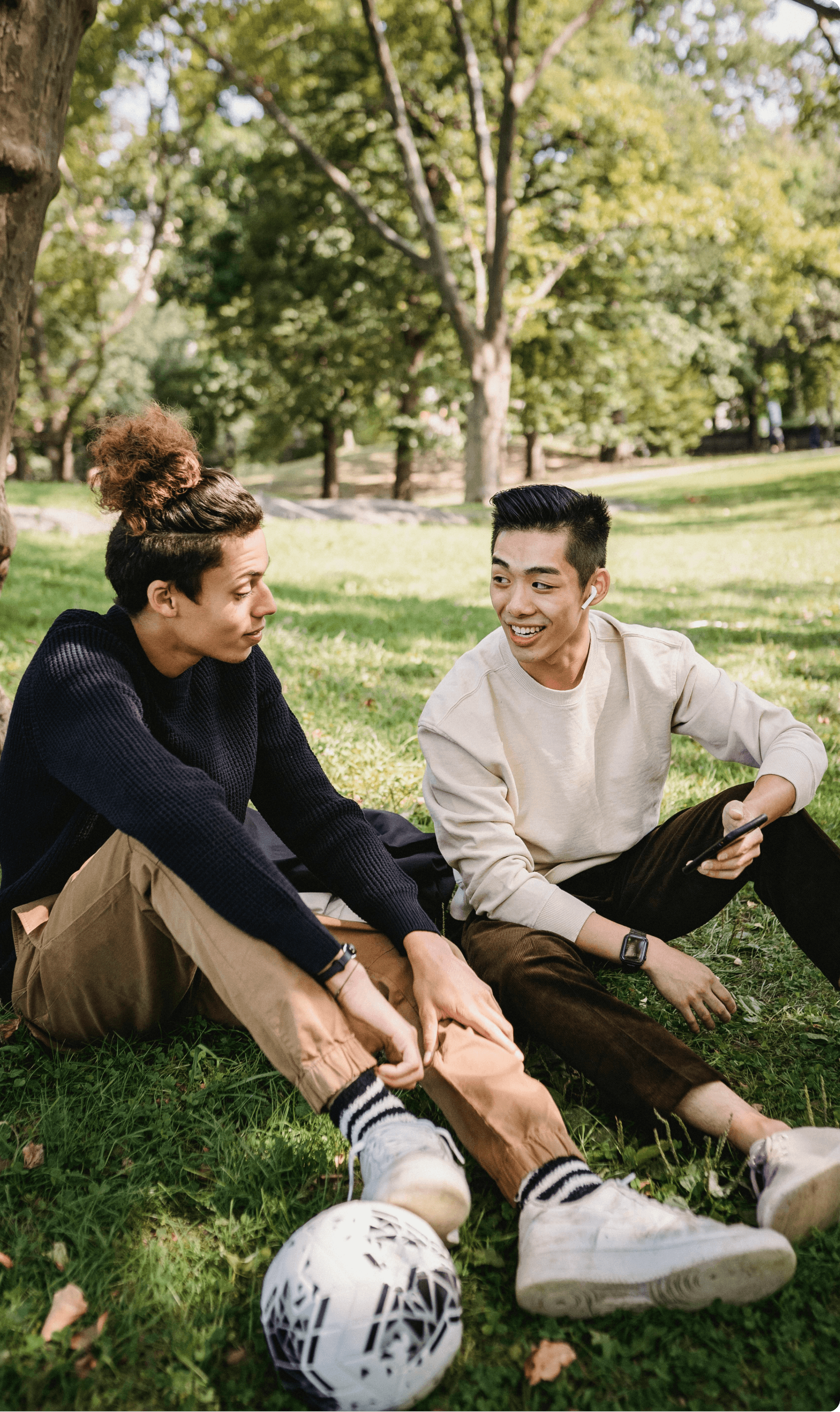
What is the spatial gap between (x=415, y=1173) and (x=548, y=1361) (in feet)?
1.45

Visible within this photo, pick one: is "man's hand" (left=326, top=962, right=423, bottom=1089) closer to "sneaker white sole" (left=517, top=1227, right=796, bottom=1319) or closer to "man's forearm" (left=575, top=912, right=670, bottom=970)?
"sneaker white sole" (left=517, top=1227, right=796, bottom=1319)

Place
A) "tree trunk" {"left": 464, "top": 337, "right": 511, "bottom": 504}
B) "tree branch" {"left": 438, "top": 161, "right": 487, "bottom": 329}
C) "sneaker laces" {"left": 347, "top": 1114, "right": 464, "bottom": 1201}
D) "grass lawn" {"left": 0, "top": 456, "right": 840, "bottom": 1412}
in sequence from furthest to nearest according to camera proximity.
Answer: "tree branch" {"left": 438, "top": 161, "right": 487, "bottom": 329} < "tree trunk" {"left": 464, "top": 337, "right": 511, "bottom": 504} < "sneaker laces" {"left": 347, "top": 1114, "right": 464, "bottom": 1201} < "grass lawn" {"left": 0, "top": 456, "right": 840, "bottom": 1412}

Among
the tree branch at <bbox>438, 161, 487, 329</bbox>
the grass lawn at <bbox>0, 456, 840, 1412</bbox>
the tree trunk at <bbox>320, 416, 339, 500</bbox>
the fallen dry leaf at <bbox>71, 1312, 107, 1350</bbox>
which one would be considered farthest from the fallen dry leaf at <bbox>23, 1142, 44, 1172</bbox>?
the tree trunk at <bbox>320, 416, 339, 500</bbox>

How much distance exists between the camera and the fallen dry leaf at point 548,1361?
1.94 metres

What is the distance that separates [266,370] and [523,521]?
24.8 metres

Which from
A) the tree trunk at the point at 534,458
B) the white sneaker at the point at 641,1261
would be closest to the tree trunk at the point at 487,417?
the tree trunk at the point at 534,458

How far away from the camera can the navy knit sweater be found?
226cm

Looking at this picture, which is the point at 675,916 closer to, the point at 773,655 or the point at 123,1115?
the point at 123,1115

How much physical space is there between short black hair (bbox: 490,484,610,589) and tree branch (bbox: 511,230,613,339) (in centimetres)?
1811

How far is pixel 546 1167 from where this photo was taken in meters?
2.19

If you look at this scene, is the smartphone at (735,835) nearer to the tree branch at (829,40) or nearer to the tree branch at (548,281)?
the tree branch at (829,40)

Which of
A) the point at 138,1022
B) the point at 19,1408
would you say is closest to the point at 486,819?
the point at 138,1022

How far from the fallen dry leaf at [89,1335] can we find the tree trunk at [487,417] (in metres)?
16.4

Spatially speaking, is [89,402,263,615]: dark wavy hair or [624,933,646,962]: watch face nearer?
[89,402,263,615]: dark wavy hair
